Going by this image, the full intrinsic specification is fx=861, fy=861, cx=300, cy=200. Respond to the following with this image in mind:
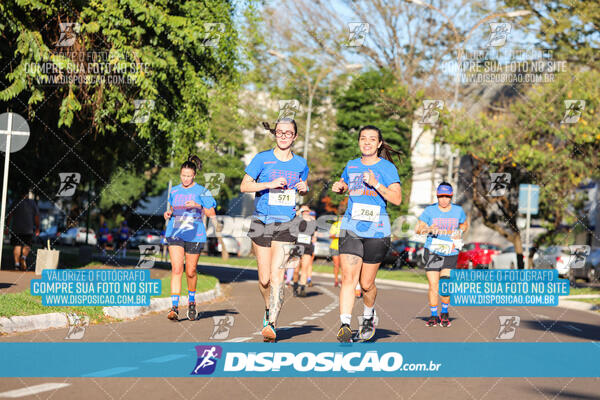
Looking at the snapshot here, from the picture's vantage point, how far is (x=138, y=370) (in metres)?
6.97

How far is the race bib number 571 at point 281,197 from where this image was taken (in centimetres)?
877

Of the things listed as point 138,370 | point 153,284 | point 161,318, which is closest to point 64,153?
point 153,284

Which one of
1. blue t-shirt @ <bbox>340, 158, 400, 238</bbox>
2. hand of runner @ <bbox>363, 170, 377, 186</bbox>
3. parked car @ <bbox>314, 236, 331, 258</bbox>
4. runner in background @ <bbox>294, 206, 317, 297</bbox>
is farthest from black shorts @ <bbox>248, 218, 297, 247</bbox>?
parked car @ <bbox>314, 236, 331, 258</bbox>

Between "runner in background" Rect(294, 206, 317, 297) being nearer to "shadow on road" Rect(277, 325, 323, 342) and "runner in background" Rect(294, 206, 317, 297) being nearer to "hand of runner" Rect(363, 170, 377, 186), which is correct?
"shadow on road" Rect(277, 325, 323, 342)

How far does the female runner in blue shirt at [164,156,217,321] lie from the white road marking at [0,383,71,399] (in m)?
5.00

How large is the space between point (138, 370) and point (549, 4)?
3086cm

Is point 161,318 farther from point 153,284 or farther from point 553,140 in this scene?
point 553,140

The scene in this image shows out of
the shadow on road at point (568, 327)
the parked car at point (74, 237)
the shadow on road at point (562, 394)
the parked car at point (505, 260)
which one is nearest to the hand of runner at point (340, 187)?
the shadow on road at point (562, 394)

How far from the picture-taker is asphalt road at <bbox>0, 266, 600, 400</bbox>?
6359 millimetres

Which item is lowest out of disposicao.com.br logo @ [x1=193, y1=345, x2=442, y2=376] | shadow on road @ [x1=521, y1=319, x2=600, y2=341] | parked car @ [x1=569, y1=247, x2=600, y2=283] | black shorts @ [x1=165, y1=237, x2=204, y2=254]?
→ parked car @ [x1=569, y1=247, x2=600, y2=283]

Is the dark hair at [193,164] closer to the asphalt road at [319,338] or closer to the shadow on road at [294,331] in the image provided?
the asphalt road at [319,338]

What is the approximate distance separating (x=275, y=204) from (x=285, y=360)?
2.91m

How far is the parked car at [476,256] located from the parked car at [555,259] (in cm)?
263

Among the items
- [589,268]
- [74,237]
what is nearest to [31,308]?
[589,268]
